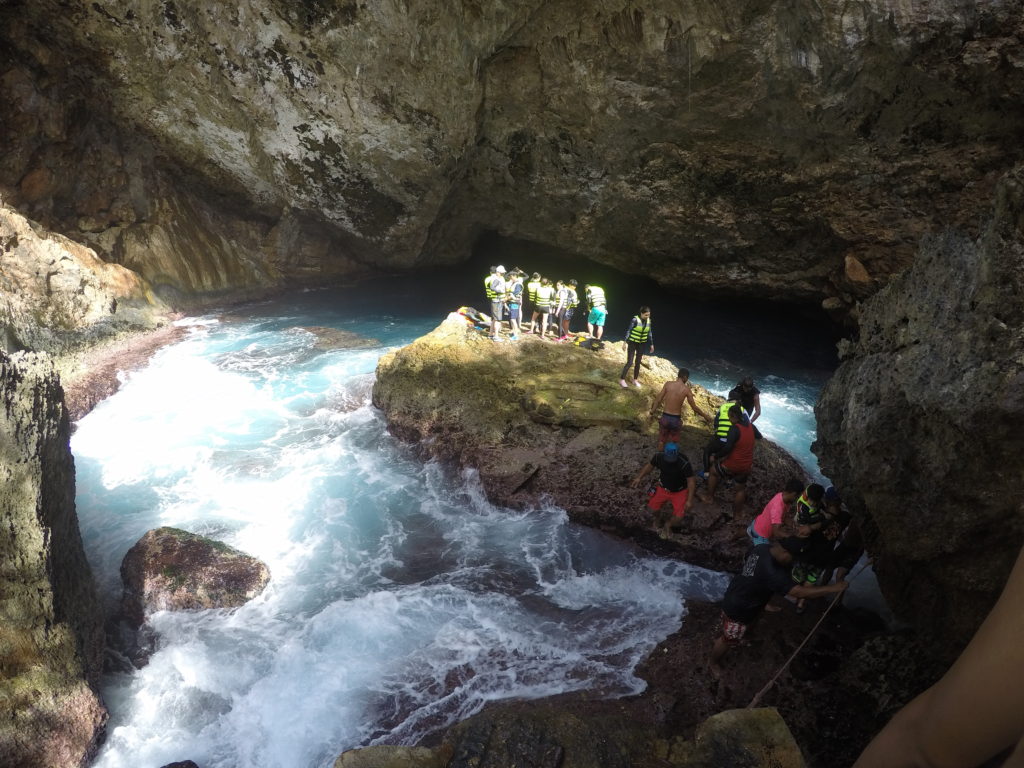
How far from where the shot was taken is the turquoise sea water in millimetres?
5891

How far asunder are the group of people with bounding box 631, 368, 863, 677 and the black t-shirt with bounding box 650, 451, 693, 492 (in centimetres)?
1

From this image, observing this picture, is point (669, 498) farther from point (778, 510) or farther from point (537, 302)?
point (537, 302)

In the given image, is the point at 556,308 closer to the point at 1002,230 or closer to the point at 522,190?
the point at 522,190

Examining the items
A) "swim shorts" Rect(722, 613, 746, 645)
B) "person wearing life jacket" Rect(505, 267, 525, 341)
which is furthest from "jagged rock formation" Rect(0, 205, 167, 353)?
"swim shorts" Rect(722, 613, 746, 645)

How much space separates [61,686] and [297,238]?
691 inches

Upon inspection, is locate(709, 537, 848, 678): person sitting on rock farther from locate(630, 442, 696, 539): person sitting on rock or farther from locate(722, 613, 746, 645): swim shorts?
locate(630, 442, 696, 539): person sitting on rock

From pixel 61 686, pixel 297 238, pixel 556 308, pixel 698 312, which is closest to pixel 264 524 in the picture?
pixel 61 686

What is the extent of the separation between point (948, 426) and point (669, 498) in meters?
3.78

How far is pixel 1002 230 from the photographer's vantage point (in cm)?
377

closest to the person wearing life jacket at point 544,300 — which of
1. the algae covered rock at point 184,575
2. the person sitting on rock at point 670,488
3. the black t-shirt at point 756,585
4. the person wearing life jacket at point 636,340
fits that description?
the person wearing life jacket at point 636,340

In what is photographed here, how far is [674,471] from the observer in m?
7.23

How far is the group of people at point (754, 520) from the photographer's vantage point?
520 cm

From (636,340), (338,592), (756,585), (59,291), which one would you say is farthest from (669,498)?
(59,291)

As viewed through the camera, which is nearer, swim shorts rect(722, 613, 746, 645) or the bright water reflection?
swim shorts rect(722, 613, 746, 645)
